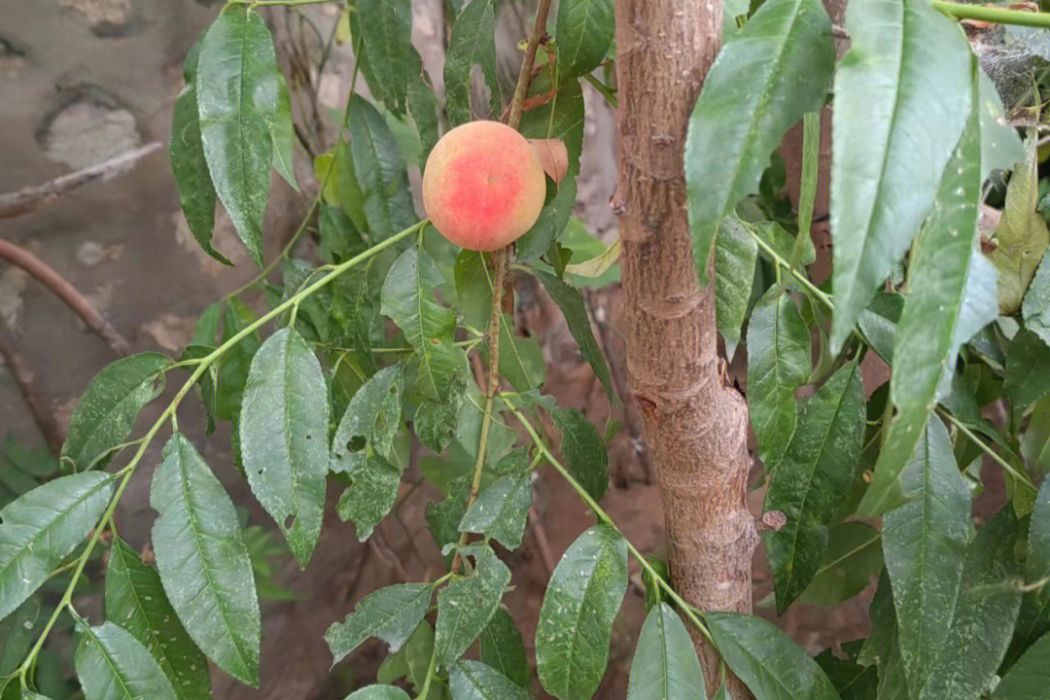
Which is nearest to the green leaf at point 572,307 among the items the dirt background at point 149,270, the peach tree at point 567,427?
the peach tree at point 567,427

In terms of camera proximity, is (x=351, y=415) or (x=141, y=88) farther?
(x=141, y=88)

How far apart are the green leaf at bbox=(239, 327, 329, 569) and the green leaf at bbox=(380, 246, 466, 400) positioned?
0.09 metres

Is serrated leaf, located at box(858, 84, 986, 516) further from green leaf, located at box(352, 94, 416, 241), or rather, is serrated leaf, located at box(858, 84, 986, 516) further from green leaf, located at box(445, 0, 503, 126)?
green leaf, located at box(352, 94, 416, 241)

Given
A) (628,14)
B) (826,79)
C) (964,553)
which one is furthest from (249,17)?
(964,553)

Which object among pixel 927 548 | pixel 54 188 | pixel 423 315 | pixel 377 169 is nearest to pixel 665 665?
pixel 927 548

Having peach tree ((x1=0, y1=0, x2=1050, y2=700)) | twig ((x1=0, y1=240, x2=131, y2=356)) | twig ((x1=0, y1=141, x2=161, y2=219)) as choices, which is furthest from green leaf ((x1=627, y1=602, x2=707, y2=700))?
twig ((x1=0, y1=240, x2=131, y2=356))

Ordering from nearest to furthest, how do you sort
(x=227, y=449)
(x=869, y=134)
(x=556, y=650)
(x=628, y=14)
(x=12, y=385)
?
1. (x=869, y=134)
2. (x=628, y=14)
3. (x=556, y=650)
4. (x=12, y=385)
5. (x=227, y=449)

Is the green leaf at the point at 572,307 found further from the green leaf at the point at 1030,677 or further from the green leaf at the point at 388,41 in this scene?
the green leaf at the point at 1030,677

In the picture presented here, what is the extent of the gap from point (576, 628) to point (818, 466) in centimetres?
18

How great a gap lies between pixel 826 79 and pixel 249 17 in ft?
1.24

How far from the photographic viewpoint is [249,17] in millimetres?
550

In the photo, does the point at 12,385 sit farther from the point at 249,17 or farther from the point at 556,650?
the point at 556,650

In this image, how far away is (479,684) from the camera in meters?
0.55

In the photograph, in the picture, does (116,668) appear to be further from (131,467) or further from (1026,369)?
(1026,369)
